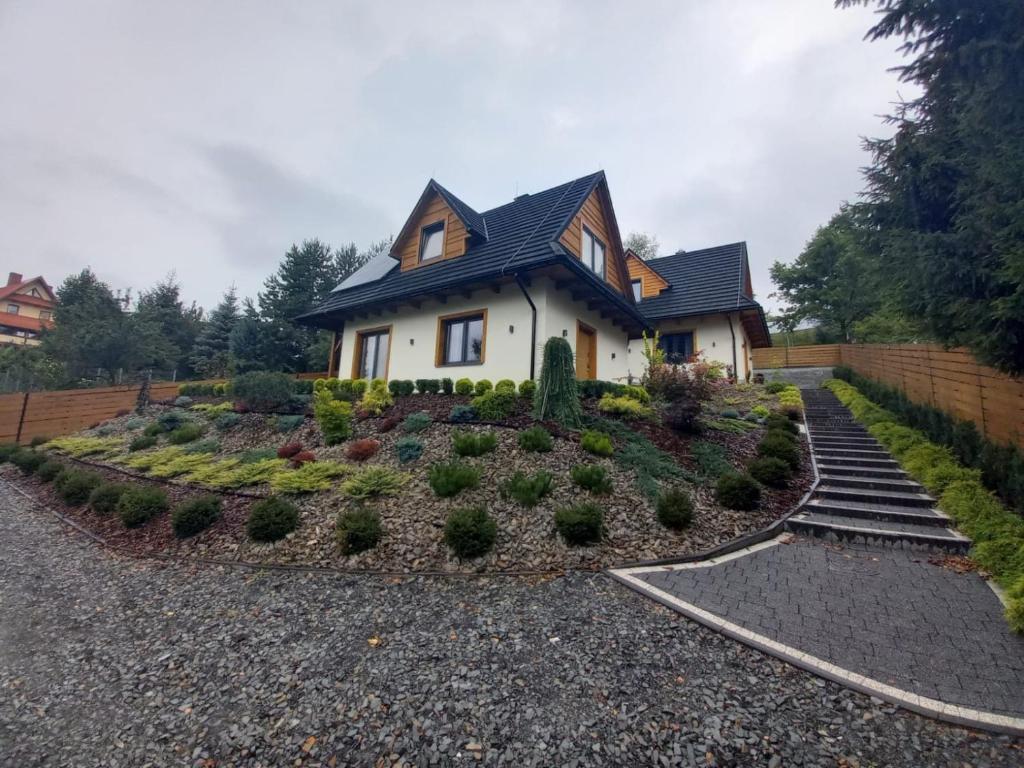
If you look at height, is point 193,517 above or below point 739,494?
below

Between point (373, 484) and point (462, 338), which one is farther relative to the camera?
point (462, 338)

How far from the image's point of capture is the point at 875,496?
5.99 m

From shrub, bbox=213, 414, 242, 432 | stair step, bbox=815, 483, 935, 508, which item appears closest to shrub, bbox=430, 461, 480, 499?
stair step, bbox=815, 483, 935, 508

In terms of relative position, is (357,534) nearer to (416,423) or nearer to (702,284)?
(416,423)

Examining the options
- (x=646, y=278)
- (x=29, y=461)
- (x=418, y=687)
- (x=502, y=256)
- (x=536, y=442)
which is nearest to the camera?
(x=418, y=687)

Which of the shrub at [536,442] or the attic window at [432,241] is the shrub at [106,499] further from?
the attic window at [432,241]

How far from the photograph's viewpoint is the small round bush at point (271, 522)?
187 inches

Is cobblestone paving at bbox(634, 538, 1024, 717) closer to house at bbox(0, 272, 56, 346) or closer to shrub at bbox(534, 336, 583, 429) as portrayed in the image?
shrub at bbox(534, 336, 583, 429)

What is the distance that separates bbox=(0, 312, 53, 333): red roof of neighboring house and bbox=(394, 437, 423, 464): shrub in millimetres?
48550

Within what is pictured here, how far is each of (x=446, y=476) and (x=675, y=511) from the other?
2.98 metres

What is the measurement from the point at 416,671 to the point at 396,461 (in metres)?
4.19

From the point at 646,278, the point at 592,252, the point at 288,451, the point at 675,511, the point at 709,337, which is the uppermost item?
the point at 646,278

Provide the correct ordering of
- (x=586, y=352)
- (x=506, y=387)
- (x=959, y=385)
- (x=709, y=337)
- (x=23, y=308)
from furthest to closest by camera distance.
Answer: (x=23, y=308) < (x=709, y=337) < (x=586, y=352) < (x=506, y=387) < (x=959, y=385)

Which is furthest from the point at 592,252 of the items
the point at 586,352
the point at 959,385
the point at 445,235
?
the point at 959,385
